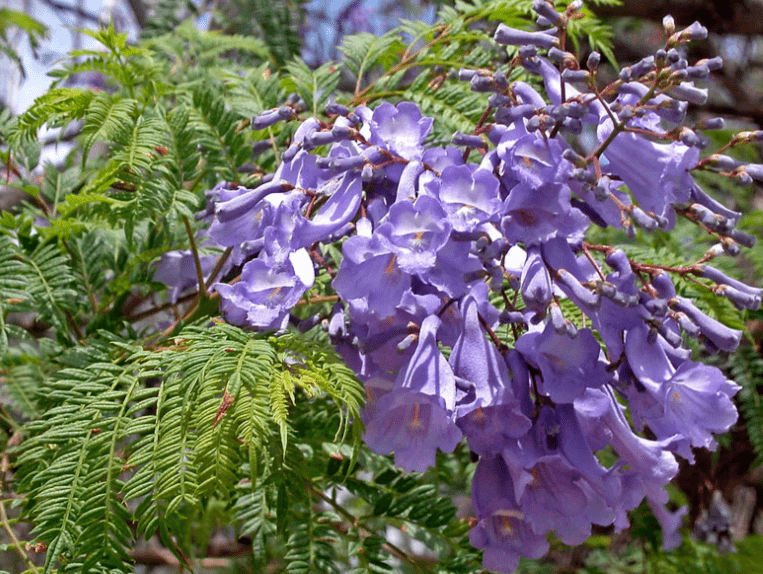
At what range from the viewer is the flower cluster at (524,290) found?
99 cm

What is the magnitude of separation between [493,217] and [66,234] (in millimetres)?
976

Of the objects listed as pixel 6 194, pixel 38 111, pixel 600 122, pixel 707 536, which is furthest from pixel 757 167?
pixel 707 536

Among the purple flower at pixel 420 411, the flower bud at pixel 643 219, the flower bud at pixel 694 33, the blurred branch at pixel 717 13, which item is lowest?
the blurred branch at pixel 717 13

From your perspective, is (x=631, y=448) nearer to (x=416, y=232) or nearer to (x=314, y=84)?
(x=416, y=232)

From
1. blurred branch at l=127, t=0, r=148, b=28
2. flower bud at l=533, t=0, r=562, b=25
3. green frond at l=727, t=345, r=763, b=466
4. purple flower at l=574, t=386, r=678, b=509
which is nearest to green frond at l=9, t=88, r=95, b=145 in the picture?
flower bud at l=533, t=0, r=562, b=25

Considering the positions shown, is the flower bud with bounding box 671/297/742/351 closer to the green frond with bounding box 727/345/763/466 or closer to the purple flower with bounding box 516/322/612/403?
the purple flower with bounding box 516/322/612/403

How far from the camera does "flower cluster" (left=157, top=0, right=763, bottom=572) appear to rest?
0.99 metres

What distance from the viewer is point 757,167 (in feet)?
3.47

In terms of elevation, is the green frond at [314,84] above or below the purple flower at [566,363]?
above

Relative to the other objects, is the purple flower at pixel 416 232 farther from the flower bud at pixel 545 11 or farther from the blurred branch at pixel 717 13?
the blurred branch at pixel 717 13

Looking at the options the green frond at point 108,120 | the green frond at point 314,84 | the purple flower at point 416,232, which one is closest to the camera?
the purple flower at point 416,232

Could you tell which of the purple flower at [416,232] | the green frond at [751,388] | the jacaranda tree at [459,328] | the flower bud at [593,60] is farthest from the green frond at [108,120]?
the green frond at [751,388]

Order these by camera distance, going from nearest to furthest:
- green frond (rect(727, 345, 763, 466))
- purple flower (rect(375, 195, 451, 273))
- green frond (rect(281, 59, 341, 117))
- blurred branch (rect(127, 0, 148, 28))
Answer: purple flower (rect(375, 195, 451, 273))
green frond (rect(281, 59, 341, 117))
green frond (rect(727, 345, 763, 466))
blurred branch (rect(127, 0, 148, 28))

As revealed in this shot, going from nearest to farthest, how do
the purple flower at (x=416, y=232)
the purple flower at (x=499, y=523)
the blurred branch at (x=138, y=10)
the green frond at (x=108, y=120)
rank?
1. the purple flower at (x=416, y=232)
2. the purple flower at (x=499, y=523)
3. the green frond at (x=108, y=120)
4. the blurred branch at (x=138, y=10)
